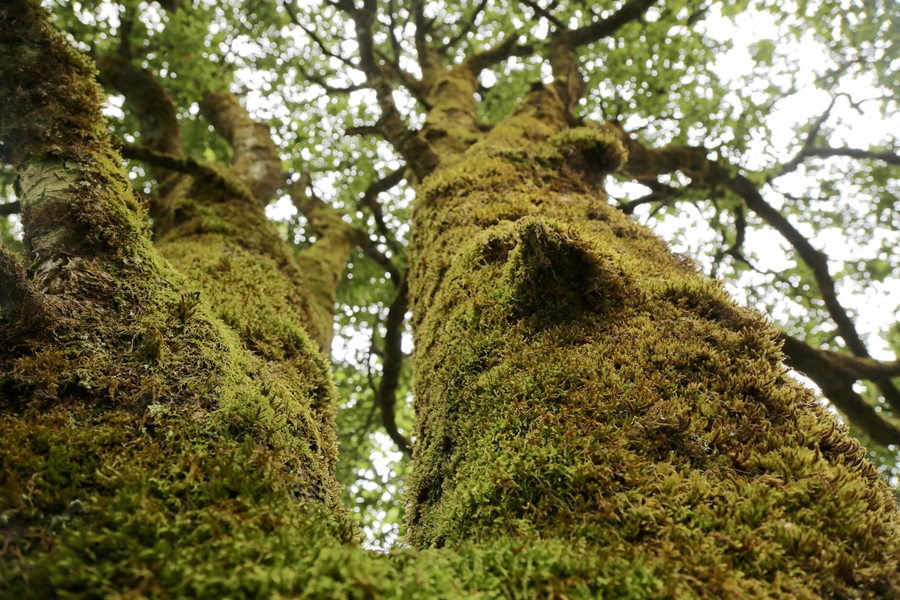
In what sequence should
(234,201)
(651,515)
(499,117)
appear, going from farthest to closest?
1. (499,117)
2. (234,201)
3. (651,515)

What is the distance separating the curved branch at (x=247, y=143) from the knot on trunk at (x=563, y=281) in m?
4.01

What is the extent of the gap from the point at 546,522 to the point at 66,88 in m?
3.21

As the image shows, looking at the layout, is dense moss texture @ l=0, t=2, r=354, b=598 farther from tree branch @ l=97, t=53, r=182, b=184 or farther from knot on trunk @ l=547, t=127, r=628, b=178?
tree branch @ l=97, t=53, r=182, b=184

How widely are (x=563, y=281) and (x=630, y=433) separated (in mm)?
847

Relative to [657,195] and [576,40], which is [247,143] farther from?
[657,195]

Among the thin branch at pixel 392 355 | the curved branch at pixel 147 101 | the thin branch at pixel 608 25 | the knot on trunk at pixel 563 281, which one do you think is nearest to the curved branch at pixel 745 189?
the thin branch at pixel 608 25

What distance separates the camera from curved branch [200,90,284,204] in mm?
5672

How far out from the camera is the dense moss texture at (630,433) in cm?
132

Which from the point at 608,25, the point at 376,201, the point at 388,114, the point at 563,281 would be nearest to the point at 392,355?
the point at 376,201

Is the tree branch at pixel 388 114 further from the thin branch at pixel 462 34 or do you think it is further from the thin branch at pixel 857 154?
the thin branch at pixel 857 154

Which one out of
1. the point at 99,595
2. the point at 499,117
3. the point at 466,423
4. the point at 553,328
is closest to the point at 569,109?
the point at 499,117

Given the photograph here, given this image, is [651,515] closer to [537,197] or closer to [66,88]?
[537,197]

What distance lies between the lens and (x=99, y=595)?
1011 millimetres

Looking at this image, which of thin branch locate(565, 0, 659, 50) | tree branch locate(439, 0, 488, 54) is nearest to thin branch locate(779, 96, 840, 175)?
thin branch locate(565, 0, 659, 50)
